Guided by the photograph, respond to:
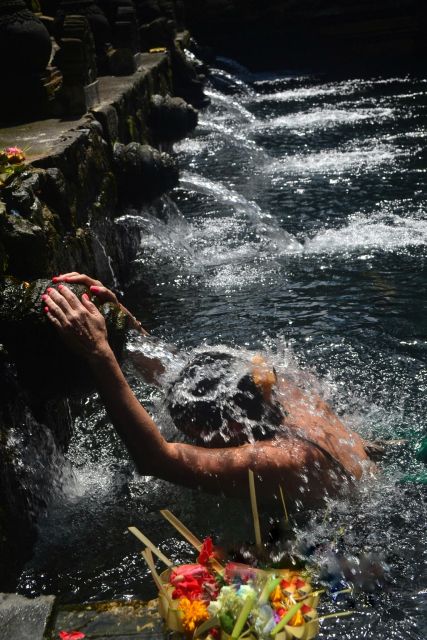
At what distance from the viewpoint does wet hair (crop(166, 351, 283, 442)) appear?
3357 mm

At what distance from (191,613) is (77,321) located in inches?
55.6

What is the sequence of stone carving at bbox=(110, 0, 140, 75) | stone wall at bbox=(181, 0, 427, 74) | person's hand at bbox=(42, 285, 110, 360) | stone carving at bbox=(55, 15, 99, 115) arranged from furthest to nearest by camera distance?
stone wall at bbox=(181, 0, 427, 74) < stone carving at bbox=(110, 0, 140, 75) < stone carving at bbox=(55, 15, 99, 115) < person's hand at bbox=(42, 285, 110, 360)

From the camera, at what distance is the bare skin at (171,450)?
3.21 meters

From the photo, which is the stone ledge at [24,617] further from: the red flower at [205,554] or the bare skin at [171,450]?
the bare skin at [171,450]

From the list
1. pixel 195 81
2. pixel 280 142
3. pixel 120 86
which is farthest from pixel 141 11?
pixel 120 86

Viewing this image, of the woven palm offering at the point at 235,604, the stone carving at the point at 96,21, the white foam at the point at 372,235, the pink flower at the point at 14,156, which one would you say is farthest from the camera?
the stone carving at the point at 96,21

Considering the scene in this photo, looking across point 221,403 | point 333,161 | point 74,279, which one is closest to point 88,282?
point 74,279

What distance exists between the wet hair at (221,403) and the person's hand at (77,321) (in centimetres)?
48

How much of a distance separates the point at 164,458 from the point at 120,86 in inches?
305

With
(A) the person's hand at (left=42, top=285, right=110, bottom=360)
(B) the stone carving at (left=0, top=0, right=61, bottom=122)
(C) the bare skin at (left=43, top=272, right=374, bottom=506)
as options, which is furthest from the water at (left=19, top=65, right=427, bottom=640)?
(B) the stone carving at (left=0, top=0, right=61, bottom=122)

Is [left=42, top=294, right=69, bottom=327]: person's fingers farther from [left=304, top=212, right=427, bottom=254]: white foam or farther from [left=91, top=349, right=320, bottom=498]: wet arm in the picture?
[left=304, top=212, right=427, bottom=254]: white foam

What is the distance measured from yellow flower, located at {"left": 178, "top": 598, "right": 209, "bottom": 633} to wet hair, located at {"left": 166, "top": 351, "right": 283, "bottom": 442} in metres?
Answer: 1.13

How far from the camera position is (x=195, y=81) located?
53.1 feet

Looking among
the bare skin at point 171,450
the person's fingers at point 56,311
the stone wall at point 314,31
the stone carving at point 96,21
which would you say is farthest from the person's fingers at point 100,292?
the stone wall at point 314,31
